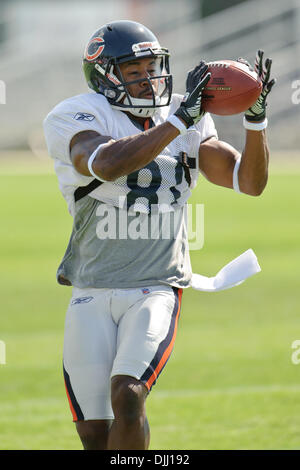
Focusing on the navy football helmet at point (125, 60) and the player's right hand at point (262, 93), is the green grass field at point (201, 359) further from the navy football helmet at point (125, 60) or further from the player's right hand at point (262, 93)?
the navy football helmet at point (125, 60)

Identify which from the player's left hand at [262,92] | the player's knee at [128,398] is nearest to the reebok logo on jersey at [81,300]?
the player's knee at [128,398]

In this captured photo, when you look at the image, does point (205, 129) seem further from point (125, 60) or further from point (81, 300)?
point (81, 300)

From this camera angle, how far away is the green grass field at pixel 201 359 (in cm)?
580

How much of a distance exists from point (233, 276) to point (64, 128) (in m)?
1.17

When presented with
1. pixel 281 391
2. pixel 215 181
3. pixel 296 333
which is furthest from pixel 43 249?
pixel 215 181

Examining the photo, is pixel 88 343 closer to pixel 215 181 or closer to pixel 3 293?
pixel 215 181

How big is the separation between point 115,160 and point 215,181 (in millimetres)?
844

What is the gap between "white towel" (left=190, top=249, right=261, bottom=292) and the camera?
4797 millimetres

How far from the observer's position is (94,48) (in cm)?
476

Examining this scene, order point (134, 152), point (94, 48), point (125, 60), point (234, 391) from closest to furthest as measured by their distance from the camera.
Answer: point (134, 152) < point (125, 60) < point (94, 48) < point (234, 391)

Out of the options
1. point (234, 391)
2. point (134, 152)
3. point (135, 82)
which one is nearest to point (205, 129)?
point (135, 82)

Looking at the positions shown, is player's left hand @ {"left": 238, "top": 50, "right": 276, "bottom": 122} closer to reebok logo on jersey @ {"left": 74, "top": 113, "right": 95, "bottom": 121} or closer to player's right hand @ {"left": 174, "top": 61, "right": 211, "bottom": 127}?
player's right hand @ {"left": 174, "top": 61, "right": 211, "bottom": 127}

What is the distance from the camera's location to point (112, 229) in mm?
4461

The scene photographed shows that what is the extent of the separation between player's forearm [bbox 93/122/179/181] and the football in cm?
34
